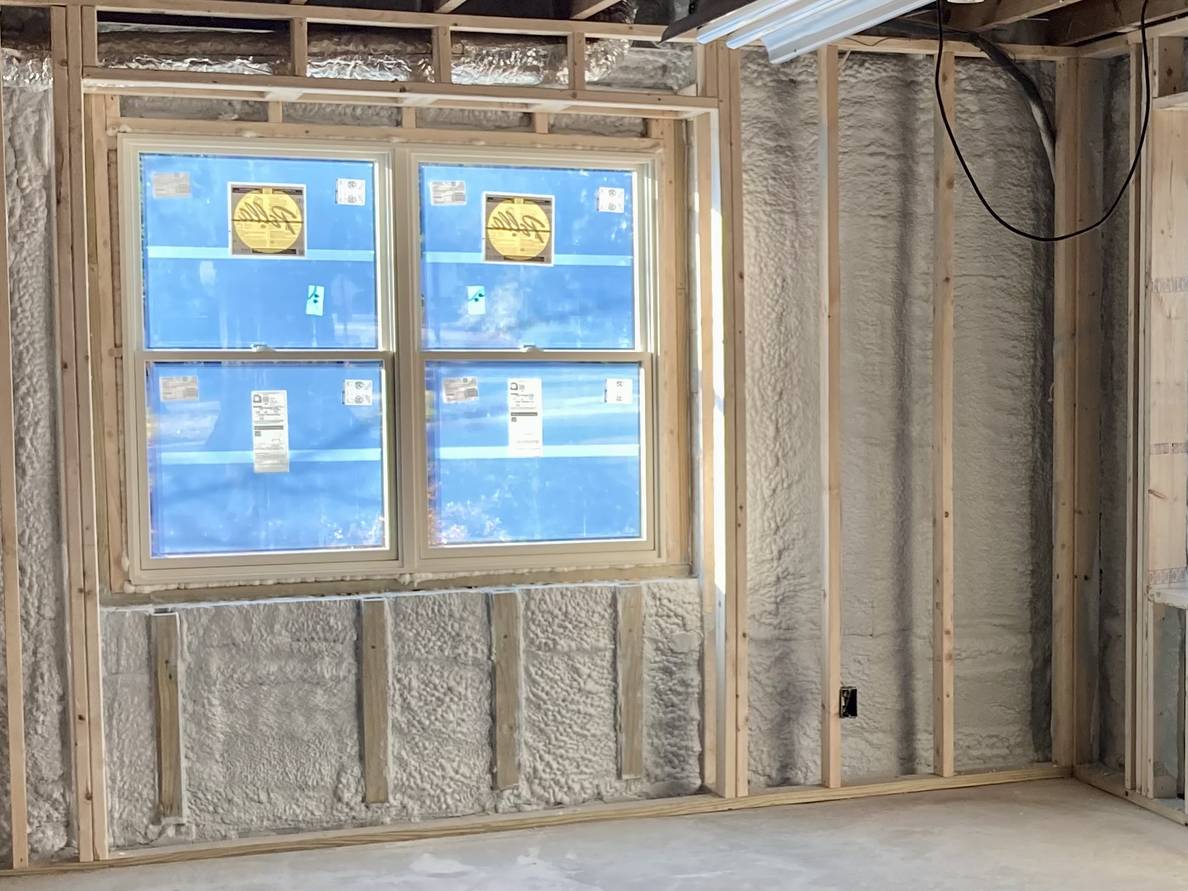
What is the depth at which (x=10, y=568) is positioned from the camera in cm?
425

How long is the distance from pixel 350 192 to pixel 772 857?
2.44 meters

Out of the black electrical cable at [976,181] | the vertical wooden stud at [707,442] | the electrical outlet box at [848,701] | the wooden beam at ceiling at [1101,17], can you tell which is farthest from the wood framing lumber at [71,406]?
the wooden beam at ceiling at [1101,17]

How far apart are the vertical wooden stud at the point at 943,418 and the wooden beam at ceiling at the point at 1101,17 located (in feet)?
1.40

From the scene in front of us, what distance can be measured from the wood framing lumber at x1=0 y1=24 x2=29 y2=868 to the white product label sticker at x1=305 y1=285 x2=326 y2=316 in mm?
881

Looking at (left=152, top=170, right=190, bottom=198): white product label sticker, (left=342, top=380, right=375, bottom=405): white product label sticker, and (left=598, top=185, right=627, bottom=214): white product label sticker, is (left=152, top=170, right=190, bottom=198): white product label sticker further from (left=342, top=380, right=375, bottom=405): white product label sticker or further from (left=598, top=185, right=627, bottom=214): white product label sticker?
(left=598, top=185, right=627, bottom=214): white product label sticker

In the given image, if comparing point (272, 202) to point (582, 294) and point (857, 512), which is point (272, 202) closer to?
point (582, 294)

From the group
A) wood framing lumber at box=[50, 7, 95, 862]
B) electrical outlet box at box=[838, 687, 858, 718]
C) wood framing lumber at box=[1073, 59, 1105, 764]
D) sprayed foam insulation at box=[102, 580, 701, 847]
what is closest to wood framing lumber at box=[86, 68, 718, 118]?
wood framing lumber at box=[50, 7, 95, 862]

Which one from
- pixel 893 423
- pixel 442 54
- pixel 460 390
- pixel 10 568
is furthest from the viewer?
pixel 893 423

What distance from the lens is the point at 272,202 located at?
4.61 metres

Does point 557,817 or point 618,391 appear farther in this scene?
point 618,391

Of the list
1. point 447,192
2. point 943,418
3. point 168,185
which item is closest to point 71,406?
point 168,185

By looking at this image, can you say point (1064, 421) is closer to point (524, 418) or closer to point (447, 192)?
point (524, 418)

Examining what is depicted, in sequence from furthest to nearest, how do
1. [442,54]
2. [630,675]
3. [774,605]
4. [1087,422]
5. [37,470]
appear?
[1087,422], [774,605], [630,675], [442,54], [37,470]

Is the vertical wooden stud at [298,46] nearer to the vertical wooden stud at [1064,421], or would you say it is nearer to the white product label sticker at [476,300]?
the white product label sticker at [476,300]
